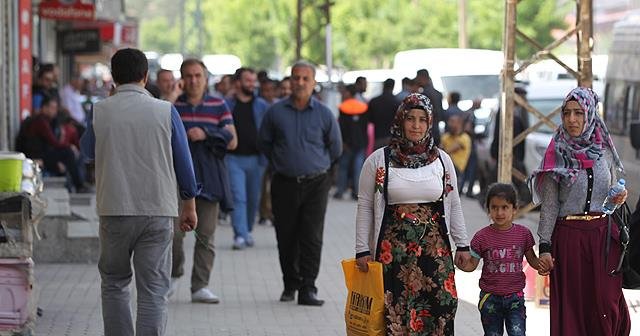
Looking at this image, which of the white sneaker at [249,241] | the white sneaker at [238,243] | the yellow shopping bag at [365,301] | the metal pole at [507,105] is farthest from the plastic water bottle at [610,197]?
the white sneaker at [249,241]

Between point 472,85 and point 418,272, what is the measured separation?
70.0ft

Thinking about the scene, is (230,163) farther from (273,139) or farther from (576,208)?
(576,208)

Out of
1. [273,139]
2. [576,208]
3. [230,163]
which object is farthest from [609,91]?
[576,208]

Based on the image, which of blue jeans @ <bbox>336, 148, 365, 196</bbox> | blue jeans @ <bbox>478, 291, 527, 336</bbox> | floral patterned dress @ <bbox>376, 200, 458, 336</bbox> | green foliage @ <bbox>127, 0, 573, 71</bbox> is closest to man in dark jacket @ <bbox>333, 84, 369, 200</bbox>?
blue jeans @ <bbox>336, 148, 365, 196</bbox>

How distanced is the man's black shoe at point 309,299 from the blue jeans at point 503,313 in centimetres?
354

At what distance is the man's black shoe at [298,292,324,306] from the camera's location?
11.4 meters

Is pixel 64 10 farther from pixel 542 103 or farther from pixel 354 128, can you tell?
pixel 542 103

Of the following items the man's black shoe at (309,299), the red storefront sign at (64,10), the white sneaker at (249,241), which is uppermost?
the red storefront sign at (64,10)

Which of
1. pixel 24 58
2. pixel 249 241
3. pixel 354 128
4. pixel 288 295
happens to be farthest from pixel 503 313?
pixel 354 128

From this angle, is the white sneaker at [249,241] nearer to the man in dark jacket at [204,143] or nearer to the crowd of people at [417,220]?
the man in dark jacket at [204,143]

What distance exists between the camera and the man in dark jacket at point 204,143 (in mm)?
11078

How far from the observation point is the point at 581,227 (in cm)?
784

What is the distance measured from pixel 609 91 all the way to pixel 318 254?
6.14 meters

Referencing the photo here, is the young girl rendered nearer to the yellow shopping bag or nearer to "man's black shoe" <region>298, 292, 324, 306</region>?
the yellow shopping bag
